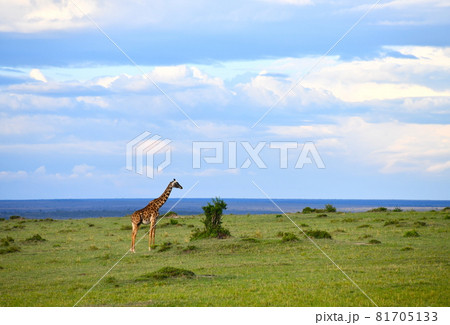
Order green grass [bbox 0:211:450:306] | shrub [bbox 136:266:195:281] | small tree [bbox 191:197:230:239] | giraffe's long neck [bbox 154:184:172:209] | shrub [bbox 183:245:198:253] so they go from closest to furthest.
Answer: green grass [bbox 0:211:450:306]
shrub [bbox 136:266:195:281]
shrub [bbox 183:245:198:253]
giraffe's long neck [bbox 154:184:172:209]
small tree [bbox 191:197:230:239]

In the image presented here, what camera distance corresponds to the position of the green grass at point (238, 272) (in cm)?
1641

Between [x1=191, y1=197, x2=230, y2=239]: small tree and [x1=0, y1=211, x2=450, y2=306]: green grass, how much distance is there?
141 centimetres

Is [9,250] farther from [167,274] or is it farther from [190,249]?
[167,274]

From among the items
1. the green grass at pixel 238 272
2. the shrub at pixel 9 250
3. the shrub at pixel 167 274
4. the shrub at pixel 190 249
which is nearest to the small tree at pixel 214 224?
the green grass at pixel 238 272

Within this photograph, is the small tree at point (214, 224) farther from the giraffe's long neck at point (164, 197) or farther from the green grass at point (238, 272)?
the giraffe's long neck at point (164, 197)

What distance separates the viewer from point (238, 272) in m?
21.4

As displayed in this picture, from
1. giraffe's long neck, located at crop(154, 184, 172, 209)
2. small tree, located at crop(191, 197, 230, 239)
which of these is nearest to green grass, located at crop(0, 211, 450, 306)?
small tree, located at crop(191, 197, 230, 239)

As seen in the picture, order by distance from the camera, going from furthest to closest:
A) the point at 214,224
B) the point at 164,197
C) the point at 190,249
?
the point at 214,224
the point at 164,197
the point at 190,249

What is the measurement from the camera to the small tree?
33.3m

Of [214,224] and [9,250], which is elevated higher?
[214,224]

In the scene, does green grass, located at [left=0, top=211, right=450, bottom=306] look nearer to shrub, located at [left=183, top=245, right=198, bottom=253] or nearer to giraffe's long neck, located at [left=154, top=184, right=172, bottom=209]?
shrub, located at [left=183, top=245, right=198, bottom=253]

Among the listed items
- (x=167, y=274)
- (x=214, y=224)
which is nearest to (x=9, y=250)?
(x=214, y=224)

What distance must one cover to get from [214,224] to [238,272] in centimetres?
1279

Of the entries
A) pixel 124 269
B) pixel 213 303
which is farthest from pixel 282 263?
pixel 213 303
